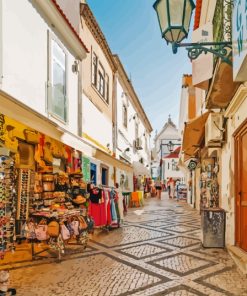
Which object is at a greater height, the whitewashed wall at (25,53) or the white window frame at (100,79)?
the white window frame at (100,79)

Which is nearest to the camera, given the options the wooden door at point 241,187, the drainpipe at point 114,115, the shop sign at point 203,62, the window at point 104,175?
the shop sign at point 203,62

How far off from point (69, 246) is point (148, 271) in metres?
2.48

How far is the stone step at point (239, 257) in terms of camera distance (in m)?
5.28

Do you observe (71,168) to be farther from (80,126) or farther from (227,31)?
(227,31)

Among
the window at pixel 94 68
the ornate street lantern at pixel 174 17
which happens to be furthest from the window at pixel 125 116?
the ornate street lantern at pixel 174 17

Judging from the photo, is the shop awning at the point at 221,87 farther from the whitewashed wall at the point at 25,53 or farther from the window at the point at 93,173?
the window at the point at 93,173

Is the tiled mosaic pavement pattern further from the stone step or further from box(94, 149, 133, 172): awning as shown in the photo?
box(94, 149, 133, 172): awning

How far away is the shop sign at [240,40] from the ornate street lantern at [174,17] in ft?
3.28

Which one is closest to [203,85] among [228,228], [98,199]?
[228,228]

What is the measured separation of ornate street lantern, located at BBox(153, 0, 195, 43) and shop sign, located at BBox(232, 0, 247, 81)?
1.00m

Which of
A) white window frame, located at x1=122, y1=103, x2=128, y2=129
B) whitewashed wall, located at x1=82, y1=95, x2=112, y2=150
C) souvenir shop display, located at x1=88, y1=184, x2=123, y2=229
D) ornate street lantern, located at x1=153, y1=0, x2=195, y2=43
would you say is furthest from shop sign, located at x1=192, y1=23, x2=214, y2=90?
white window frame, located at x1=122, y1=103, x2=128, y2=129

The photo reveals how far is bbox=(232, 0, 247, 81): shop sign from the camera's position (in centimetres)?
330

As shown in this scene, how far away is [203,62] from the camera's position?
6.80 metres

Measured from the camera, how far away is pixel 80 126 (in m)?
11.9
